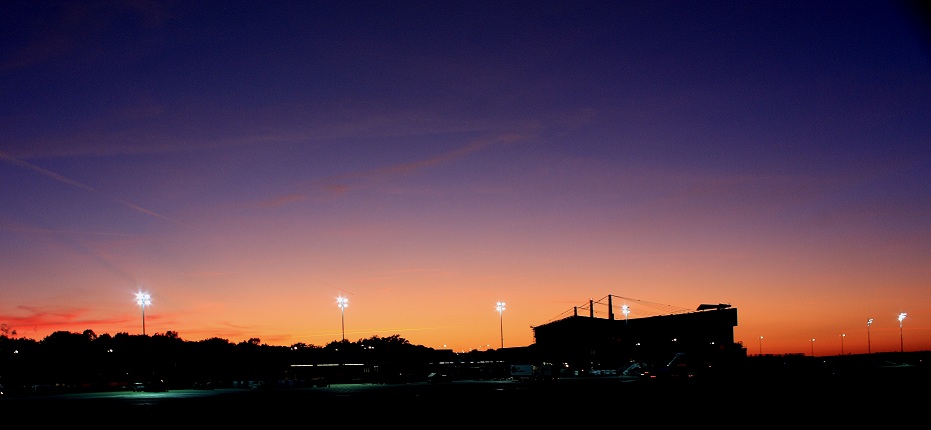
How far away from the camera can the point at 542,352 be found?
167625 mm

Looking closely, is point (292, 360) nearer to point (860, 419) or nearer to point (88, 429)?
point (88, 429)

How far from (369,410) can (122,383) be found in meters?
90.5

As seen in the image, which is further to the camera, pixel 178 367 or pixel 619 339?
pixel 619 339

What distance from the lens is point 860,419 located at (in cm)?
2734

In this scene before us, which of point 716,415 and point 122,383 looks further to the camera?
point 122,383

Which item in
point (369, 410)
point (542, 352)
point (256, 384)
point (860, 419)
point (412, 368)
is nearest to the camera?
point (860, 419)

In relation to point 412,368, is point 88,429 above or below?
above

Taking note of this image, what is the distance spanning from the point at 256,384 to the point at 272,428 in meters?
68.5

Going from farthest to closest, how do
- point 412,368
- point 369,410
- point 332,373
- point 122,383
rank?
point 412,368, point 332,373, point 122,383, point 369,410

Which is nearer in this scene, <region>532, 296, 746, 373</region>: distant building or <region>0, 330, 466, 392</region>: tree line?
<region>0, 330, 466, 392</region>: tree line

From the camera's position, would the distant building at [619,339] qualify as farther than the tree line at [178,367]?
Yes

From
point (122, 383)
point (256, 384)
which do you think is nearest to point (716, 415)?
point (256, 384)

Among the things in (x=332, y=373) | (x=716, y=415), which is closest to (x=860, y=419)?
(x=716, y=415)

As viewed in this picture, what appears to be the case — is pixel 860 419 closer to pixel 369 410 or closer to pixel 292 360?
pixel 369 410
